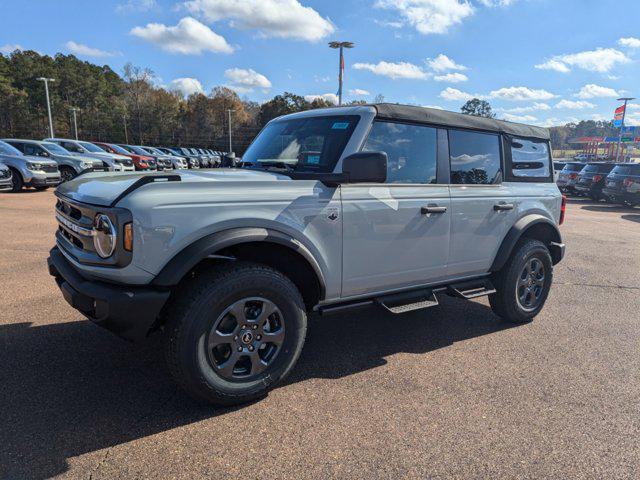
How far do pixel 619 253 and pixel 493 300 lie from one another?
5795mm

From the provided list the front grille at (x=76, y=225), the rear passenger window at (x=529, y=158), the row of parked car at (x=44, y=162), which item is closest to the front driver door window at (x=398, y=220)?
the rear passenger window at (x=529, y=158)

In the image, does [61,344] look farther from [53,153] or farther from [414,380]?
[53,153]

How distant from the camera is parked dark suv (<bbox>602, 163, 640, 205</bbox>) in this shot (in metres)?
17.1

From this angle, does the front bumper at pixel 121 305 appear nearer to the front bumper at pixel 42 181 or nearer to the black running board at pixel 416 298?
the black running board at pixel 416 298

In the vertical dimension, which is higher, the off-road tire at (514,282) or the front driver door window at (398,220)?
the front driver door window at (398,220)

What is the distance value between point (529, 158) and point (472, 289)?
64.0 inches

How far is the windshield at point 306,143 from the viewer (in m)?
3.46

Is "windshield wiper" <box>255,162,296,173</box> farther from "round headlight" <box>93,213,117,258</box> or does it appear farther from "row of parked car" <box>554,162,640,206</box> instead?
"row of parked car" <box>554,162,640,206</box>

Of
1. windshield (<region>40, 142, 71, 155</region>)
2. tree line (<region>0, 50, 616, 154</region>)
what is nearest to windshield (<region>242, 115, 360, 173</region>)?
windshield (<region>40, 142, 71, 155</region>)

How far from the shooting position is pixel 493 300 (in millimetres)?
4609

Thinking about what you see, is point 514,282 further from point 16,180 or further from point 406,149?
point 16,180

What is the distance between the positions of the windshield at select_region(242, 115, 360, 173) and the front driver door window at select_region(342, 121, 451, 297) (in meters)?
0.22

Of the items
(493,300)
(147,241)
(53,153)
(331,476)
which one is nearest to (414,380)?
(331,476)

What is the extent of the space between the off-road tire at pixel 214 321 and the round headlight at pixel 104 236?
1.60ft
